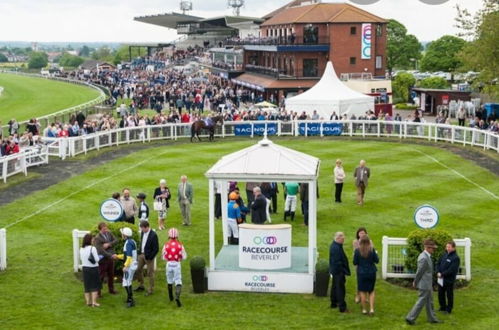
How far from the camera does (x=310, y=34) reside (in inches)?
2751

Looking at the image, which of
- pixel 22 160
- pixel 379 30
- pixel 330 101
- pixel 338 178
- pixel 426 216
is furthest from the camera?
pixel 379 30

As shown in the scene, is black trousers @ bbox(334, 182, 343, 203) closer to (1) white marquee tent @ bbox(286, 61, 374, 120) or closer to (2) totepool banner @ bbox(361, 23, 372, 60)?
(1) white marquee tent @ bbox(286, 61, 374, 120)

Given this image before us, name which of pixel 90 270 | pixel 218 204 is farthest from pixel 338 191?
pixel 90 270

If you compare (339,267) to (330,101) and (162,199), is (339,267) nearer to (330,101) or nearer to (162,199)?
(162,199)

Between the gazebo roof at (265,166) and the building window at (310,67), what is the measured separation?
53347mm

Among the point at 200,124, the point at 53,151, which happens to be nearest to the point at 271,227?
the point at 53,151

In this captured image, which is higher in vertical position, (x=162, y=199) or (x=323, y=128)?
(x=323, y=128)

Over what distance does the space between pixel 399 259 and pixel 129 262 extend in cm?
571

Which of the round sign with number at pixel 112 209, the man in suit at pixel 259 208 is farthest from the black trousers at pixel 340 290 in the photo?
the round sign with number at pixel 112 209

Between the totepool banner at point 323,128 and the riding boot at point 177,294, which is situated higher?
the totepool banner at point 323,128

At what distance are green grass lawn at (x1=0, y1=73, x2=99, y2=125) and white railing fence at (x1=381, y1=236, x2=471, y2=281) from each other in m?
46.6

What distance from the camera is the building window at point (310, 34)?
6944 cm

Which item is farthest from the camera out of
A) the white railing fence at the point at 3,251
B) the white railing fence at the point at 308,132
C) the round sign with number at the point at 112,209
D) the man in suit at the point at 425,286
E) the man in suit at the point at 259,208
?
the white railing fence at the point at 308,132

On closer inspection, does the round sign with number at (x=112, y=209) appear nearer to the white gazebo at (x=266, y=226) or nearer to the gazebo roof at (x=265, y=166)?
the white gazebo at (x=266, y=226)
